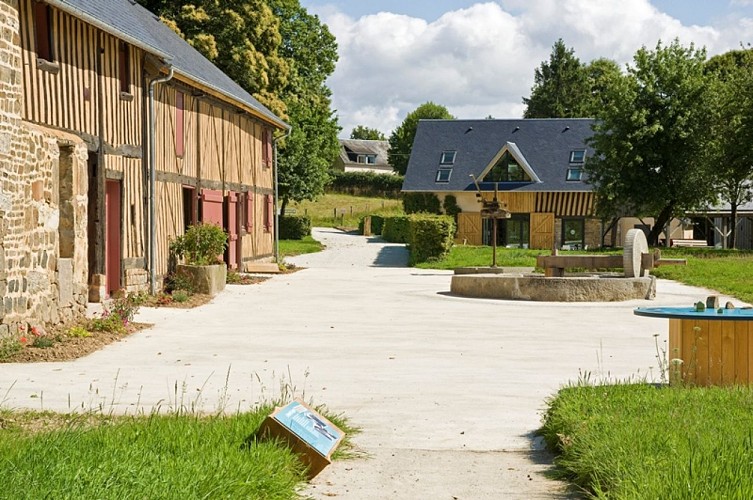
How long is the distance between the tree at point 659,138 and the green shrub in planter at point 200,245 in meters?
27.4

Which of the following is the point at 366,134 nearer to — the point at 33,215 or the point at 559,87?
the point at 559,87

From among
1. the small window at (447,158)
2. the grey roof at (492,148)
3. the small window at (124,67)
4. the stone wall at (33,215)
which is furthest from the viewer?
the small window at (447,158)

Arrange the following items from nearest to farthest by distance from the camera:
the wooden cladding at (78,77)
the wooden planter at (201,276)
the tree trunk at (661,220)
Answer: the wooden cladding at (78,77)
the wooden planter at (201,276)
the tree trunk at (661,220)

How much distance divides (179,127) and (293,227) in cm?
2875

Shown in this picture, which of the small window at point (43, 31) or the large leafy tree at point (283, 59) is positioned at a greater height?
A: the large leafy tree at point (283, 59)

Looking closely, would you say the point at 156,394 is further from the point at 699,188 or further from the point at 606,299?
the point at 699,188

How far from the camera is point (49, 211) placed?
14469 mm

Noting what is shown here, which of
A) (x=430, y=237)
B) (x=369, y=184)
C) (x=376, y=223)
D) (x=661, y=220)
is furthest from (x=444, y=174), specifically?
(x=369, y=184)

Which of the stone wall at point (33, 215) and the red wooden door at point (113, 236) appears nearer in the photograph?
the stone wall at point (33, 215)

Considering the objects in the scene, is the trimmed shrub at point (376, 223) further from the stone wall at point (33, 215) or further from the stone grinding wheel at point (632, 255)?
the stone wall at point (33, 215)

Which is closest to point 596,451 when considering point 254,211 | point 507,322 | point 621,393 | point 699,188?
point 621,393

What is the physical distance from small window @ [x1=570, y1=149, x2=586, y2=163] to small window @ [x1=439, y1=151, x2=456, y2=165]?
6356mm

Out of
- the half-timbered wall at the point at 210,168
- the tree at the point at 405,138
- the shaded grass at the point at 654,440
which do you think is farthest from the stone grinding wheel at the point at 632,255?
the tree at the point at 405,138

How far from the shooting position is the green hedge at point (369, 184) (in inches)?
3172
